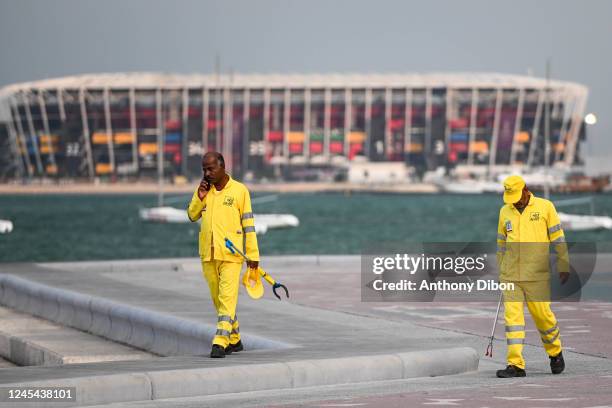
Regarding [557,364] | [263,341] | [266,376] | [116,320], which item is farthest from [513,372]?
[116,320]

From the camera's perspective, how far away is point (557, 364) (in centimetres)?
1177

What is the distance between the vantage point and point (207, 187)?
12.0 meters

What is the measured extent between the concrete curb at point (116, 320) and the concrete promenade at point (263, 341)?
2 cm

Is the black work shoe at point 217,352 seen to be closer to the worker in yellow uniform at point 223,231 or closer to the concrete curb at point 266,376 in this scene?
the worker in yellow uniform at point 223,231

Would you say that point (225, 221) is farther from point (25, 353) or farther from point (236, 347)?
point (25, 353)

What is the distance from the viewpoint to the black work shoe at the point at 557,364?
38.5ft

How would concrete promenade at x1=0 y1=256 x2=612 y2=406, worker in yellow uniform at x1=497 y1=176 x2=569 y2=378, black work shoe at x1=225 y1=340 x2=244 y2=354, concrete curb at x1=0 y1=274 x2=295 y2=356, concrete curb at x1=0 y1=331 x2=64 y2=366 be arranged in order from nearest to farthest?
concrete promenade at x1=0 y1=256 x2=612 y2=406
worker in yellow uniform at x1=497 y1=176 x2=569 y2=378
black work shoe at x1=225 y1=340 x2=244 y2=354
concrete curb at x1=0 y1=274 x2=295 y2=356
concrete curb at x1=0 y1=331 x2=64 y2=366

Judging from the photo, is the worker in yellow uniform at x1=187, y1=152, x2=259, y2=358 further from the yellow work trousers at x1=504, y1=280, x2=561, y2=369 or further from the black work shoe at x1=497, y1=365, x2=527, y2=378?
the black work shoe at x1=497, y1=365, x2=527, y2=378

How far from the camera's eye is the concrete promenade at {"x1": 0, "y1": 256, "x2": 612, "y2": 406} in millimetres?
10898

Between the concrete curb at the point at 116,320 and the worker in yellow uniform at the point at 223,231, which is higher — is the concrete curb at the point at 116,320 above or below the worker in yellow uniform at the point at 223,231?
below

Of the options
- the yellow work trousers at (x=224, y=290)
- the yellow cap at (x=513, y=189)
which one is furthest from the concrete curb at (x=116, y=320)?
the yellow cap at (x=513, y=189)

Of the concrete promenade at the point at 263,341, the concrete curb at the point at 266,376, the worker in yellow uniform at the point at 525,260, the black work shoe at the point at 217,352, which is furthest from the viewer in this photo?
the black work shoe at the point at 217,352

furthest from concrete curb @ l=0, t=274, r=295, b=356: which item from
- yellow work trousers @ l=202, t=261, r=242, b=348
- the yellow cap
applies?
the yellow cap

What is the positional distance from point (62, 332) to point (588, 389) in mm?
8407
